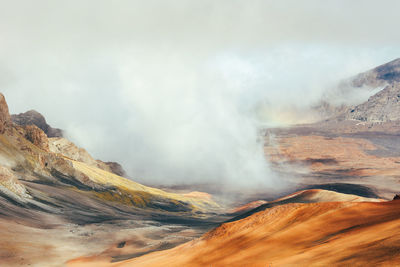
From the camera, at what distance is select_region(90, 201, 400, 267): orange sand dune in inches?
428

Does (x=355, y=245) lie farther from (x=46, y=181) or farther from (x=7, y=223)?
(x=46, y=181)

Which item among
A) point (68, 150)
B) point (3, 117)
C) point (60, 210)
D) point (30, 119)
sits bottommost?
point (60, 210)

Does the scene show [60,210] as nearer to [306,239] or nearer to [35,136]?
[35,136]

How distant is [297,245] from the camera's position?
14969 millimetres

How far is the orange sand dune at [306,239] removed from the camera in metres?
10.9

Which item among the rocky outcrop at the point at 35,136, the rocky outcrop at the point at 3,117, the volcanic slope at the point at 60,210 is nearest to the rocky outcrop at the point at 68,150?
the rocky outcrop at the point at 35,136

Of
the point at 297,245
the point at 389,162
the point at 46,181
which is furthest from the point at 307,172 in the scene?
the point at 297,245

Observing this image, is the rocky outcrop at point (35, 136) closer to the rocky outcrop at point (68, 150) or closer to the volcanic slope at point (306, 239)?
the rocky outcrop at point (68, 150)

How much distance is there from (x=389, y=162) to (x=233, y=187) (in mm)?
86945

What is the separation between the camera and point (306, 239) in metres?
15.5

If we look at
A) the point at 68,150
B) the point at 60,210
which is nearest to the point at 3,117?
the point at 60,210

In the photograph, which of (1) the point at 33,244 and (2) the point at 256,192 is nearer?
(1) the point at 33,244

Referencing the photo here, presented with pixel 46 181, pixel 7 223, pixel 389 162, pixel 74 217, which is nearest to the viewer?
pixel 7 223

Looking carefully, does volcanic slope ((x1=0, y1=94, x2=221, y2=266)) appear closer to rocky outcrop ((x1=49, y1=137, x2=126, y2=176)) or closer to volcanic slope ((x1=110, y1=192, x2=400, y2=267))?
volcanic slope ((x1=110, y1=192, x2=400, y2=267))
